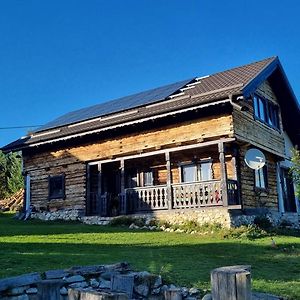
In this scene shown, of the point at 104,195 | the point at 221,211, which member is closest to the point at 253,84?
the point at 221,211

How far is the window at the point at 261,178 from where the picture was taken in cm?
1794

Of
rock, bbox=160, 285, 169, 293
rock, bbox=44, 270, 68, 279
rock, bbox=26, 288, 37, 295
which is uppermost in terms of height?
rock, bbox=44, 270, 68, 279

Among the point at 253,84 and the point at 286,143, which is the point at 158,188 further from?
the point at 286,143

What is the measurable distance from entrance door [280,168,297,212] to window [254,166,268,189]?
7.12 ft

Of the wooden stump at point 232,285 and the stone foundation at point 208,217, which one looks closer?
the wooden stump at point 232,285

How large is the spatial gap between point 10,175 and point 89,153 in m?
18.3

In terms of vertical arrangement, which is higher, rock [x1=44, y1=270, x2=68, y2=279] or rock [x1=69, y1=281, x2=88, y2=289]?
rock [x1=44, y1=270, x2=68, y2=279]

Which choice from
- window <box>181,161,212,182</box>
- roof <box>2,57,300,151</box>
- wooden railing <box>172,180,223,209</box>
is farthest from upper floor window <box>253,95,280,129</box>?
wooden railing <box>172,180,223,209</box>

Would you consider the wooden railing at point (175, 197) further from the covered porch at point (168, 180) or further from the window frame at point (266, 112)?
the window frame at point (266, 112)

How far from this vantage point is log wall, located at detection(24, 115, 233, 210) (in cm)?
1592

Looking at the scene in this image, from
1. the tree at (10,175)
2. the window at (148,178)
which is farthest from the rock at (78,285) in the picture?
the tree at (10,175)

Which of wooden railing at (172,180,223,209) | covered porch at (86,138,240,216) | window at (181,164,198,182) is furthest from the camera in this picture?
window at (181,164,198,182)

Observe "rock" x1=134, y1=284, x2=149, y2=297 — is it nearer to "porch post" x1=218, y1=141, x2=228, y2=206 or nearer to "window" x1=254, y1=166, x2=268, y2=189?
"porch post" x1=218, y1=141, x2=228, y2=206

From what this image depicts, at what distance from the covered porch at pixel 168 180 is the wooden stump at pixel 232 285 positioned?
40.6 feet
